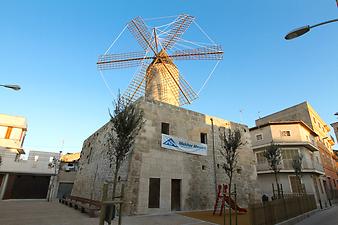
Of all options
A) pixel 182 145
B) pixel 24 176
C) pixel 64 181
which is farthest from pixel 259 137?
pixel 24 176

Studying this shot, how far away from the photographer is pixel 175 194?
43.3 feet

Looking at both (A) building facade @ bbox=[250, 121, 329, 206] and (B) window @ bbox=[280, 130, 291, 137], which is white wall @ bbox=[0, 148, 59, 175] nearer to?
(A) building facade @ bbox=[250, 121, 329, 206]

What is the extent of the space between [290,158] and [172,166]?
1828 cm

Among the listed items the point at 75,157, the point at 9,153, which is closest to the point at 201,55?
the point at 9,153

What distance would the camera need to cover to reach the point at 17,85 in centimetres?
781

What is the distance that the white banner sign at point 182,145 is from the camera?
44.6 ft

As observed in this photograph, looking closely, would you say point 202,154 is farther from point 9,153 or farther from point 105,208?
point 9,153

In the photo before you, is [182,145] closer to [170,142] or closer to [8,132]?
[170,142]

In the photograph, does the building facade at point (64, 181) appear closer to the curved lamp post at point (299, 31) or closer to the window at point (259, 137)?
the window at point (259, 137)

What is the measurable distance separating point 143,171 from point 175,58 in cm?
1421

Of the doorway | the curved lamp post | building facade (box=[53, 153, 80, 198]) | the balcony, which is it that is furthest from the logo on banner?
building facade (box=[53, 153, 80, 198])

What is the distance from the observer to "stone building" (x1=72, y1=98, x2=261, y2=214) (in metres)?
11.8

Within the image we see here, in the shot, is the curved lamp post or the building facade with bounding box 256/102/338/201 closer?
the curved lamp post

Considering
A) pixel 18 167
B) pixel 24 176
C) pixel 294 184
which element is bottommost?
pixel 294 184
